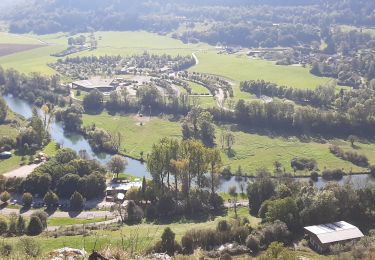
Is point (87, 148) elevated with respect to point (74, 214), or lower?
lower

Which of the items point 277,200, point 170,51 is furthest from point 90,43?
point 277,200

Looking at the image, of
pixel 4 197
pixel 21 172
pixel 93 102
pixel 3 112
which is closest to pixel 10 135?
pixel 3 112

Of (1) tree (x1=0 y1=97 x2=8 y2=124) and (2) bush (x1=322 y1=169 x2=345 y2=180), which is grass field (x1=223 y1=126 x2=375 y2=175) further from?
(1) tree (x1=0 y1=97 x2=8 y2=124)

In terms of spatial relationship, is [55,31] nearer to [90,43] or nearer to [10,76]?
[90,43]

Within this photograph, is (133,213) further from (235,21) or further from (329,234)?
(235,21)

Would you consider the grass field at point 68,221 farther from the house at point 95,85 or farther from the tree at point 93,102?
the house at point 95,85

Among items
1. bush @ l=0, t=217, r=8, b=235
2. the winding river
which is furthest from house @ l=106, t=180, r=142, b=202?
bush @ l=0, t=217, r=8, b=235
